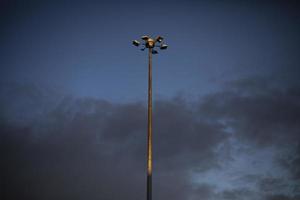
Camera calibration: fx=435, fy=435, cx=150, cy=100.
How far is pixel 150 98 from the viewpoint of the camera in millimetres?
24594

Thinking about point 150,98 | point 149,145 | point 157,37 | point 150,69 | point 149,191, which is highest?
point 157,37

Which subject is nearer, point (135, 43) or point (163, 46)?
point (135, 43)

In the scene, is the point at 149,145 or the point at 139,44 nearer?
the point at 149,145

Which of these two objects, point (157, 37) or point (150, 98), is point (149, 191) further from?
point (157, 37)

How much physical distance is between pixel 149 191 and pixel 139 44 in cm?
876

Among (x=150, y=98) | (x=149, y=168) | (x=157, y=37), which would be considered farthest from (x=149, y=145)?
(x=157, y=37)

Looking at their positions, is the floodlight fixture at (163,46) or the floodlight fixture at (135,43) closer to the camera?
the floodlight fixture at (135,43)

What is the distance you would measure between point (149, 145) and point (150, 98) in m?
2.82

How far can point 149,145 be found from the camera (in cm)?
2336

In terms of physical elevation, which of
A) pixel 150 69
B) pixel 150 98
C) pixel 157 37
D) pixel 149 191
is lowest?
pixel 149 191

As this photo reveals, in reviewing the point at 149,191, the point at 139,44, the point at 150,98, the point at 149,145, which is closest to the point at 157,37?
the point at 139,44

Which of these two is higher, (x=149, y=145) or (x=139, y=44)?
(x=139, y=44)

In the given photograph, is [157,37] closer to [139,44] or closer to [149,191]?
[139,44]

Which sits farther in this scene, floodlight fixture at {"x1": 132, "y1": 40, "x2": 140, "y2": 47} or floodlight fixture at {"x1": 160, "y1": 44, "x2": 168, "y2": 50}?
floodlight fixture at {"x1": 160, "y1": 44, "x2": 168, "y2": 50}
